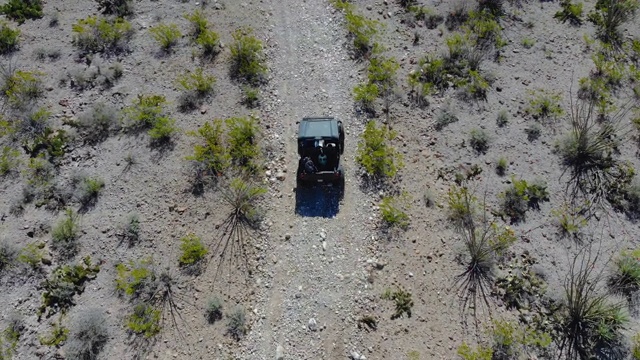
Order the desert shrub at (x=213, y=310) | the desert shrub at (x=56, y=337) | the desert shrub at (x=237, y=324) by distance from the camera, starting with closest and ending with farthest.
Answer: the desert shrub at (x=56, y=337)
the desert shrub at (x=237, y=324)
the desert shrub at (x=213, y=310)

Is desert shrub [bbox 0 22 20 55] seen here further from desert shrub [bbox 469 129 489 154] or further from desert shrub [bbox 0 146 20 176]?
desert shrub [bbox 469 129 489 154]

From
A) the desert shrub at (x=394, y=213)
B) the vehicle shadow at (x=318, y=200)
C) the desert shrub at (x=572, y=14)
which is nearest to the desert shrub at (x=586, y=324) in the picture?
the desert shrub at (x=394, y=213)

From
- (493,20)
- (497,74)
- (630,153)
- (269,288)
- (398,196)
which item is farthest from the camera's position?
(493,20)

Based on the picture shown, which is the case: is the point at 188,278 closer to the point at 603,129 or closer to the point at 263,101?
the point at 263,101

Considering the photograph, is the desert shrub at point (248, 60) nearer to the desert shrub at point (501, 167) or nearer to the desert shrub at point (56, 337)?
the desert shrub at point (501, 167)

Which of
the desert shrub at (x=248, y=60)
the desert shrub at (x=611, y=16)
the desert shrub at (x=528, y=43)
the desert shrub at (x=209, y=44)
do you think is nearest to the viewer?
the desert shrub at (x=248, y=60)

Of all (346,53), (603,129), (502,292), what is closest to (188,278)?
(502,292)
